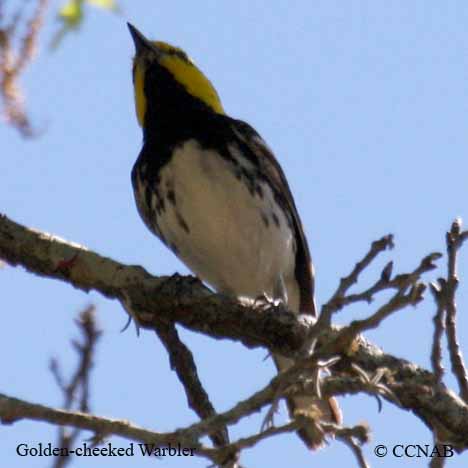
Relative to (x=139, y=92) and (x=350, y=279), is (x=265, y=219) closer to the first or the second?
(x=139, y=92)

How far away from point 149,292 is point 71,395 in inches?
61.1

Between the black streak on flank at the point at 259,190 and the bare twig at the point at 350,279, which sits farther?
the black streak on flank at the point at 259,190

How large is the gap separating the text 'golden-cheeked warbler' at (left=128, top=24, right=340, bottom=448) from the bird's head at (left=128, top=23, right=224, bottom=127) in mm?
97

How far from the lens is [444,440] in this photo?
349 centimetres

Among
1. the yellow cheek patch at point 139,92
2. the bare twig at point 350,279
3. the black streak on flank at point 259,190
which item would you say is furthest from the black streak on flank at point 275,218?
the bare twig at point 350,279

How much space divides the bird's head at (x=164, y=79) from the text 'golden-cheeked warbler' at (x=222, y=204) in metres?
0.10

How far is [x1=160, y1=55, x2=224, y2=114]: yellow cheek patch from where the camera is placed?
623 centimetres

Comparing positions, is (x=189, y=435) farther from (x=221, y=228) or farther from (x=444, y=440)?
(x=221, y=228)

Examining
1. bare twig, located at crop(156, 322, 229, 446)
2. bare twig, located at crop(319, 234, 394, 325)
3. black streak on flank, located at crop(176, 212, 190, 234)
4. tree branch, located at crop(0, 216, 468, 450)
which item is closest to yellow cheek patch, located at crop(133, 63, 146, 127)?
black streak on flank, located at crop(176, 212, 190, 234)

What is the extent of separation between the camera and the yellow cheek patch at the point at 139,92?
6.17 meters

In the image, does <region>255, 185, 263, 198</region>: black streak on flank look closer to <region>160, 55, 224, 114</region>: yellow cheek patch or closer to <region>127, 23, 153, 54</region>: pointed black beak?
<region>160, 55, 224, 114</region>: yellow cheek patch

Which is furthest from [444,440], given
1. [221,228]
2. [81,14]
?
[221,228]

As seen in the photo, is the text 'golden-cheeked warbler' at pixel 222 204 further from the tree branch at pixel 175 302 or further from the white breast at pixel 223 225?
the tree branch at pixel 175 302

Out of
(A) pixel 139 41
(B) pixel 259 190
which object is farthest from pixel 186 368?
(A) pixel 139 41
